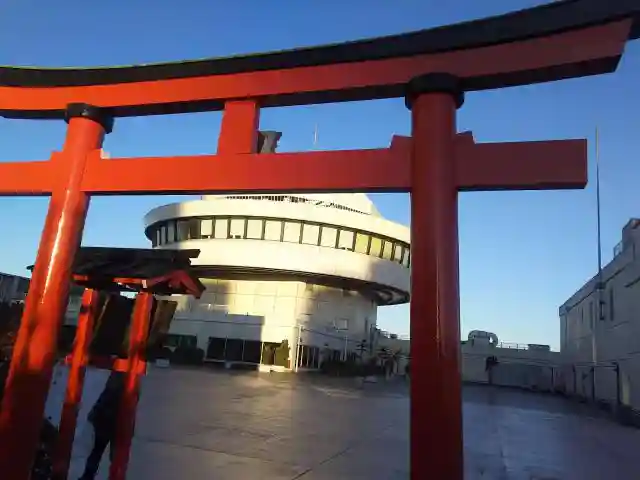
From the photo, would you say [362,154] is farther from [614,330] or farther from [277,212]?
[277,212]

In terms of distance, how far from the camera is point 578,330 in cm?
3456

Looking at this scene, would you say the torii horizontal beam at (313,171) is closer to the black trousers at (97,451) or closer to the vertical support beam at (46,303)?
the vertical support beam at (46,303)

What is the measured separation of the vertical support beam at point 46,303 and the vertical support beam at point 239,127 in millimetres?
1470

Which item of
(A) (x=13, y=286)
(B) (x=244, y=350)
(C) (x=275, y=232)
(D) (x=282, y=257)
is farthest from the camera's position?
(C) (x=275, y=232)

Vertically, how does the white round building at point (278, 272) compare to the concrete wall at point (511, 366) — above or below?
above

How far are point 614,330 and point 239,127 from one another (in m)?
23.3

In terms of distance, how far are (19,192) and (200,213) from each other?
3069 cm

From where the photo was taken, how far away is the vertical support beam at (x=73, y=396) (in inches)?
203

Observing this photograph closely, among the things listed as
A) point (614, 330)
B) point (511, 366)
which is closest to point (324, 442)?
point (614, 330)

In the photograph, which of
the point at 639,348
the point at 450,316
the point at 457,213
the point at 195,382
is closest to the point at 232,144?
the point at 457,213

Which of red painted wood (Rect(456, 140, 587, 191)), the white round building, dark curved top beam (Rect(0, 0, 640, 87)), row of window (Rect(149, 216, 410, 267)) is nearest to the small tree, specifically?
the white round building

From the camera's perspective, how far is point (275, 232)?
116ft

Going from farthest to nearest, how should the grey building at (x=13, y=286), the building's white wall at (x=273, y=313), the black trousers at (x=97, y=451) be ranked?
the building's white wall at (x=273, y=313) < the grey building at (x=13, y=286) < the black trousers at (x=97, y=451)

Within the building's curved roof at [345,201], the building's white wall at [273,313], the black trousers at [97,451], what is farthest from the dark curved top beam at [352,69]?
the building's curved roof at [345,201]
